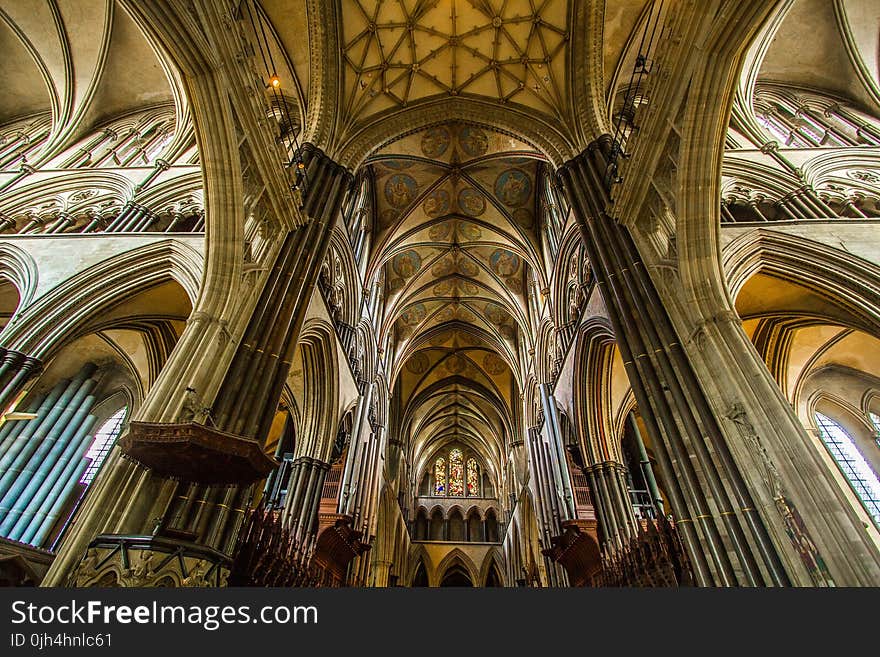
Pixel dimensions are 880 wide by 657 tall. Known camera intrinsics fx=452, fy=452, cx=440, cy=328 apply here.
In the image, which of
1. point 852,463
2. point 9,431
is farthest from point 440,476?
point 9,431

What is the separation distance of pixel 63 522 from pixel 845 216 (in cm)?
1650

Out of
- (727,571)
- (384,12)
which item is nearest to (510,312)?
(384,12)

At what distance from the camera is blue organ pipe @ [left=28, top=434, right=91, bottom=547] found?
9.15 meters

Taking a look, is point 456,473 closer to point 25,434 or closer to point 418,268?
point 418,268

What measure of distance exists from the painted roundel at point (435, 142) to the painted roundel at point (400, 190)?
1163 millimetres

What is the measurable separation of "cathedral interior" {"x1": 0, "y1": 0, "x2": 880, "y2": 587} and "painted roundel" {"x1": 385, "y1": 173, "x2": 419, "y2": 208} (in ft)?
0.48

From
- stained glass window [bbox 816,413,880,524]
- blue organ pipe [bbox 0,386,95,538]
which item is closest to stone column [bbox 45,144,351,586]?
blue organ pipe [bbox 0,386,95,538]

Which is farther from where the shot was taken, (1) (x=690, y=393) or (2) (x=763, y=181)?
(2) (x=763, y=181)

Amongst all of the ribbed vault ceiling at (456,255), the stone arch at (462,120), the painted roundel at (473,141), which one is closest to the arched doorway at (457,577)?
the ribbed vault ceiling at (456,255)

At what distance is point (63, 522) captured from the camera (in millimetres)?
9508

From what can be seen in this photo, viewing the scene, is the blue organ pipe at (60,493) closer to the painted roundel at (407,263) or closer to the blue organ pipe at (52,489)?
the blue organ pipe at (52,489)

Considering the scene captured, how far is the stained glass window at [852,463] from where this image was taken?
30.5 ft

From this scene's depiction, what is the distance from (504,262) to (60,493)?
1508cm

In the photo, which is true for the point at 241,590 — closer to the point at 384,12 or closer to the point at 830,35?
the point at 384,12
